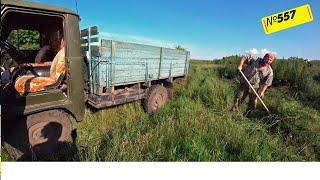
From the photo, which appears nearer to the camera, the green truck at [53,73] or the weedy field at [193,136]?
the weedy field at [193,136]

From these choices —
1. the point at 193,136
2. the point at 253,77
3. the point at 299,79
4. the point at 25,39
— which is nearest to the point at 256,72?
the point at 253,77

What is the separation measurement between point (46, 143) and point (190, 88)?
596cm

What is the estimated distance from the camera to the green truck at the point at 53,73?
3859mm

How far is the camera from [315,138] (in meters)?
5.09

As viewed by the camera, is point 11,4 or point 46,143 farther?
point 46,143

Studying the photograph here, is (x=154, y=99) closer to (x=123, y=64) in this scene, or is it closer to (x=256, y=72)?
(x=123, y=64)

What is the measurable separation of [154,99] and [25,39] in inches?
115

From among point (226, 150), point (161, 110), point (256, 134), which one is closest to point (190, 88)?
point (161, 110)

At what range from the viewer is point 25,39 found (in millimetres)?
5348

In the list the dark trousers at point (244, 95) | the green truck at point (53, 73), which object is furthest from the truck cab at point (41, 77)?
the dark trousers at point (244, 95)

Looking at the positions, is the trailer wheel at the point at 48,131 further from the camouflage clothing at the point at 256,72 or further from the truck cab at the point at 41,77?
the camouflage clothing at the point at 256,72

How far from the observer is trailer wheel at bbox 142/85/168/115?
6.61 m

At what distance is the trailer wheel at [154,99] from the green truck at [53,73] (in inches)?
12.3
